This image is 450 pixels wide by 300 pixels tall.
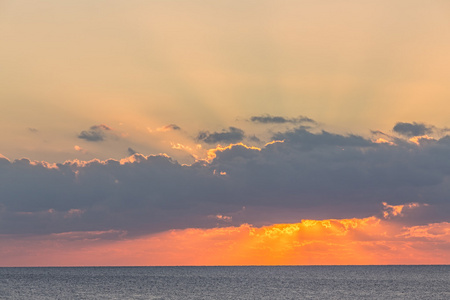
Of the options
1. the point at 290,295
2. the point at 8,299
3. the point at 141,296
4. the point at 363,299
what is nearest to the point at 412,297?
the point at 363,299

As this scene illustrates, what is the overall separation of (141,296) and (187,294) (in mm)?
14312

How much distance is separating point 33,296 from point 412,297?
94526 millimetres

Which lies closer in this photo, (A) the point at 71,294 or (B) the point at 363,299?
(B) the point at 363,299

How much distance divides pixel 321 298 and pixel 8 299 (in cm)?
7430

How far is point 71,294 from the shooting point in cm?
16050

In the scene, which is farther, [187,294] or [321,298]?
[187,294]

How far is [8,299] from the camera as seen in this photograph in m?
147

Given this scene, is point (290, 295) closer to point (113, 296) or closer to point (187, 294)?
point (187, 294)

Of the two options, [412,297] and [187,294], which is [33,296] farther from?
[412,297]

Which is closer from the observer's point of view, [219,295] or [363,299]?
[363,299]

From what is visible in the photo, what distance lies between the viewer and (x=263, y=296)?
152000mm

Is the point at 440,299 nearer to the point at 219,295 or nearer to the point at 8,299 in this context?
the point at 219,295

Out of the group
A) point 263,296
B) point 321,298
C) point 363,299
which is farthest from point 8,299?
point 363,299

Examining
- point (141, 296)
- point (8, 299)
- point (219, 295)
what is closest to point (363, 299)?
point (219, 295)
